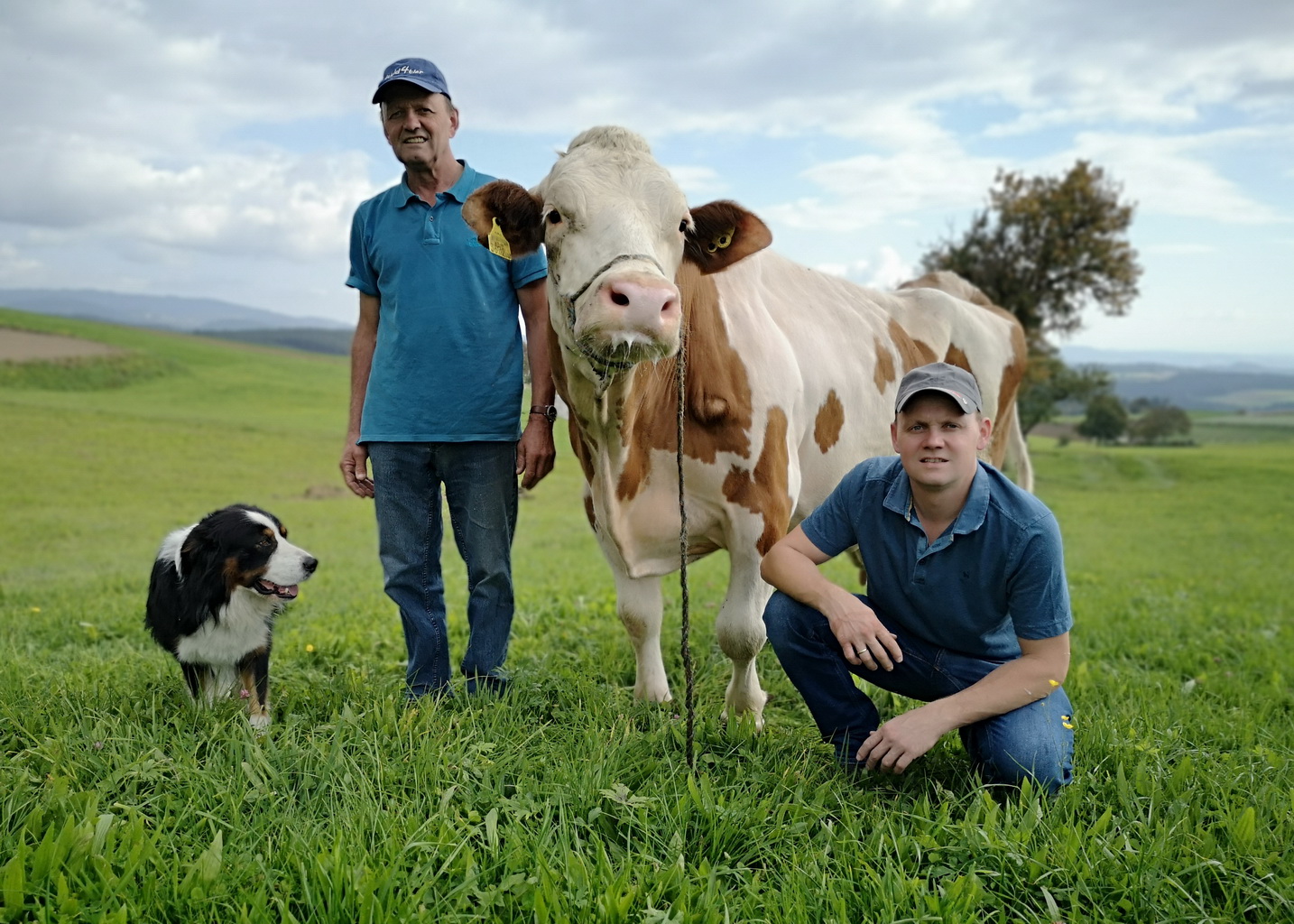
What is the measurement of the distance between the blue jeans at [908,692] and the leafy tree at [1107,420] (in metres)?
57.4

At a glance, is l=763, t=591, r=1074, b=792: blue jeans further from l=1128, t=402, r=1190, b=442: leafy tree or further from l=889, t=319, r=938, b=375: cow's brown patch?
l=1128, t=402, r=1190, b=442: leafy tree

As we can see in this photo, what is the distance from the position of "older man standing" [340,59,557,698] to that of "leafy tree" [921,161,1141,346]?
26.4 metres

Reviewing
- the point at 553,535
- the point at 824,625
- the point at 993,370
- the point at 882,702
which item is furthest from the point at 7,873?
the point at 553,535

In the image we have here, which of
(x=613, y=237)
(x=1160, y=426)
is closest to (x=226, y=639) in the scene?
(x=613, y=237)

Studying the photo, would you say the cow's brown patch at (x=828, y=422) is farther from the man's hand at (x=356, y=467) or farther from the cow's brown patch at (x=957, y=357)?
the man's hand at (x=356, y=467)

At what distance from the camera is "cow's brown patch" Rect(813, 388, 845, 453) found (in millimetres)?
5125

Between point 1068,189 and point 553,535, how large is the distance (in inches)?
832

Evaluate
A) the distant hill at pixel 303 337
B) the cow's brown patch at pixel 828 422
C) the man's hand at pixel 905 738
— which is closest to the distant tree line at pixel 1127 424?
the cow's brown patch at pixel 828 422

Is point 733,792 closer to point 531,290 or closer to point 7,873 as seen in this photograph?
point 7,873

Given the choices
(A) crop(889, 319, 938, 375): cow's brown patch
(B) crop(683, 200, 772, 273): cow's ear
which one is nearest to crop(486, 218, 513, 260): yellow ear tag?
(B) crop(683, 200, 772, 273): cow's ear

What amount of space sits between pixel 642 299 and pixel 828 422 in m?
2.46

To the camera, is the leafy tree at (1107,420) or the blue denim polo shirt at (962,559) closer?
the blue denim polo shirt at (962,559)

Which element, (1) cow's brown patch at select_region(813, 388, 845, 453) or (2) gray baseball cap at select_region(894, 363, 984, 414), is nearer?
(2) gray baseball cap at select_region(894, 363, 984, 414)

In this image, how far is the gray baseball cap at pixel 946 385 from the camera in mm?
3279
